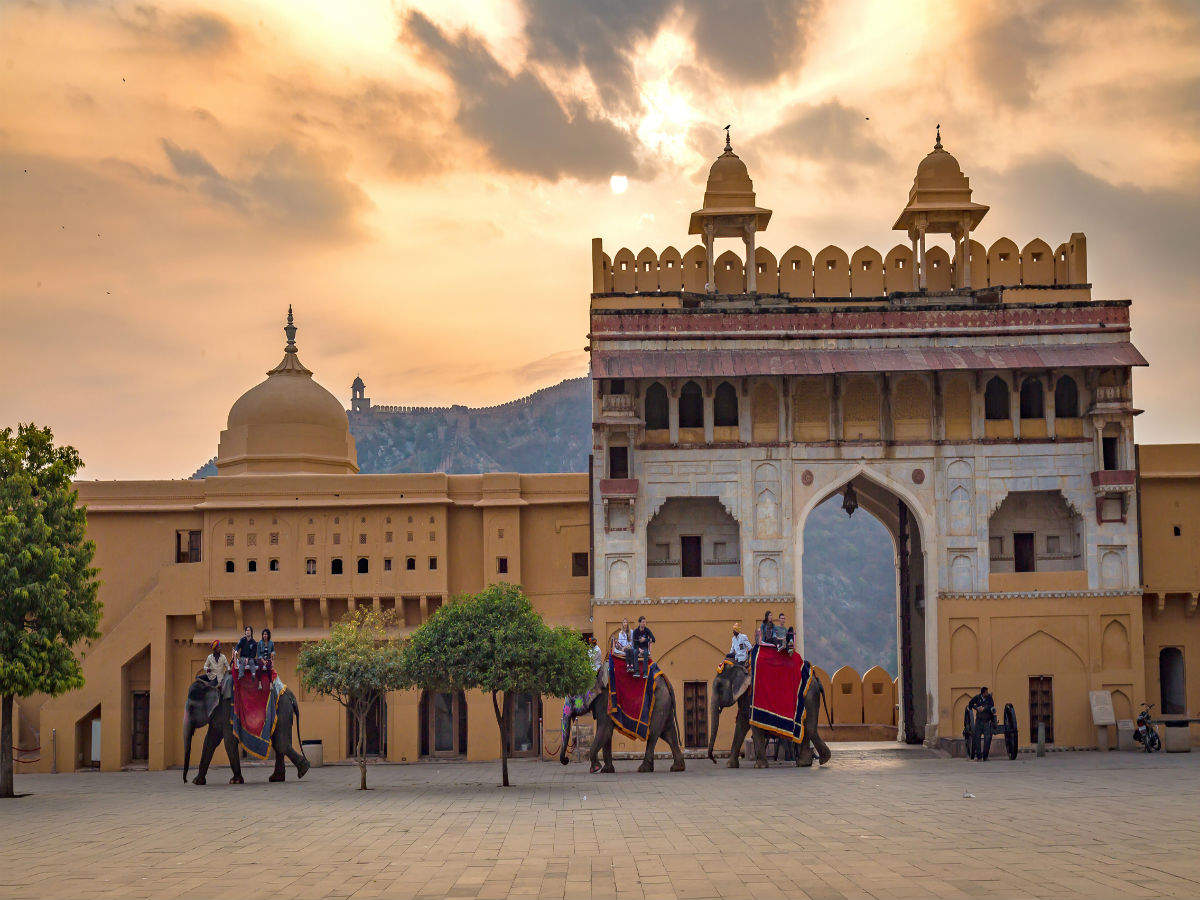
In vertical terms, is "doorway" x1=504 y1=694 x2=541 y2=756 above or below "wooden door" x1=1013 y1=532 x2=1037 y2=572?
below

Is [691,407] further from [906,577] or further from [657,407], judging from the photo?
[906,577]

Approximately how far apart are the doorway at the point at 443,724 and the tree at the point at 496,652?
771cm

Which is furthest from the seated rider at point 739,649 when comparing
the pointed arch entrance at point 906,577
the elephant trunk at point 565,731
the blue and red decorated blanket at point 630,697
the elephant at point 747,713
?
the elephant trunk at point 565,731

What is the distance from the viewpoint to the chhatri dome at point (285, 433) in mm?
34750

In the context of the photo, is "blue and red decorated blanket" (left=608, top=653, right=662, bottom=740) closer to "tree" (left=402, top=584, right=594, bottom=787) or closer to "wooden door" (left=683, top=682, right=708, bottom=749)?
"tree" (left=402, top=584, right=594, bottom=787)

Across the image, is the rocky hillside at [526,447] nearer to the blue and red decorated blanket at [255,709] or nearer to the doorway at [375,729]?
the doorway at [375,729]

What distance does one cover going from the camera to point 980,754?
27.1 meters

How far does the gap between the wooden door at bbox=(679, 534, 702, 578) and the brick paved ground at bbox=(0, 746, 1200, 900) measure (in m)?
7.13

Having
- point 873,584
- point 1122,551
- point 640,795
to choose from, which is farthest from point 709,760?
point 873,584

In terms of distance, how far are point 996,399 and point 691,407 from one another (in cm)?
679

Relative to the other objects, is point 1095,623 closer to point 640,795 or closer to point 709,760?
point 709,760

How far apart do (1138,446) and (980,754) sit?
808 cm

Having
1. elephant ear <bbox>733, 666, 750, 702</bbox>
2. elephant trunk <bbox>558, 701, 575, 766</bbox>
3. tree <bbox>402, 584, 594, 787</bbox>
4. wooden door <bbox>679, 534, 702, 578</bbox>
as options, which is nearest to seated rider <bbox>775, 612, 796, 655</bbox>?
elephant ear <bbox>733, 666, 750, 702</bbox>

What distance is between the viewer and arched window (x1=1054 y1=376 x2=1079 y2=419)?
30.5 metres
